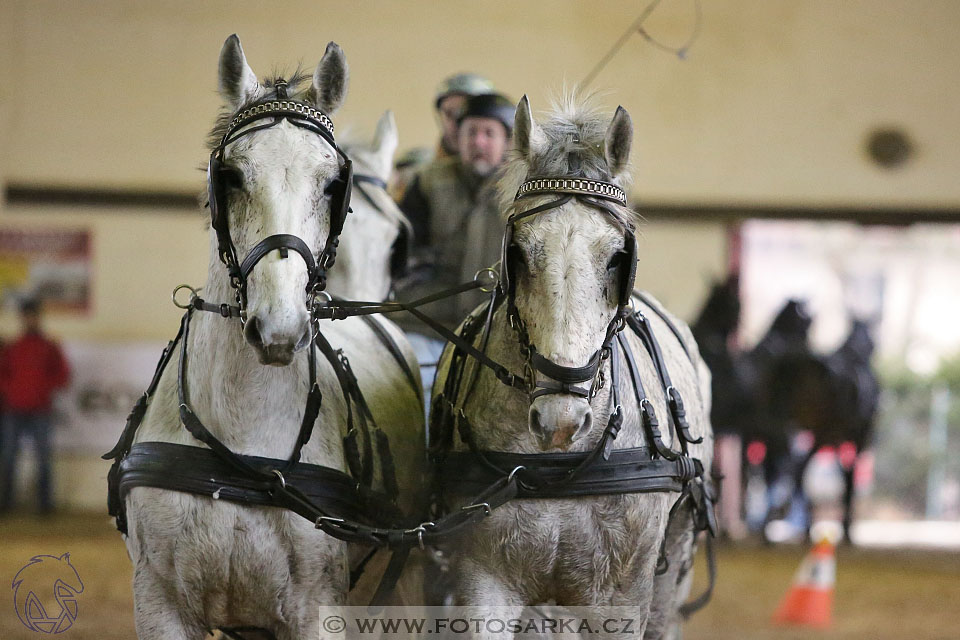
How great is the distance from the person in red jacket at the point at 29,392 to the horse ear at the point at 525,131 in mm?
7874

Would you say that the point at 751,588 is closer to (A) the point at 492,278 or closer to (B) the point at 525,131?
(A) the point at 492,278

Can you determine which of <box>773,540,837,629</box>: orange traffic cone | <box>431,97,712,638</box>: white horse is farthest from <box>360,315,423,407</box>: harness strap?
<box>773,540,837,629</box>: orange traffic cone

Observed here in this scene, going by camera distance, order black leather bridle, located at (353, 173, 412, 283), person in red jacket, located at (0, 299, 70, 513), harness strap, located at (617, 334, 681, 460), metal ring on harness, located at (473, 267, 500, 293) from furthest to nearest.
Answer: person in red jacket, located at (0, 299, 70, 513), black leather bridle, located at (353, 173, 412, 283), metal ring on harness, located at (473, 267, 500, 293), harness strap, located at (617, 334, 681, 460)

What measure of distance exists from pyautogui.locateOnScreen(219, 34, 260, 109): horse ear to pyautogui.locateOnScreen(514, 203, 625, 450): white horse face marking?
69cm

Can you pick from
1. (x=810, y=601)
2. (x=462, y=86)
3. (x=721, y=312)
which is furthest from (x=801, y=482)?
(x=462, y=86)

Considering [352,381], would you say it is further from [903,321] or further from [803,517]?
[903,321]

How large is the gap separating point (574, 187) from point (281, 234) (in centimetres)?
65

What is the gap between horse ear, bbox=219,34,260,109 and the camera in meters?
2.35

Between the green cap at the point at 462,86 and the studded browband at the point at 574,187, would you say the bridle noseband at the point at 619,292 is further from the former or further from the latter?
the green cap at the point at 462,86

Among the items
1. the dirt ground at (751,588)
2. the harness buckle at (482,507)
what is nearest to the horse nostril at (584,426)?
the harness buckle at (482,507)

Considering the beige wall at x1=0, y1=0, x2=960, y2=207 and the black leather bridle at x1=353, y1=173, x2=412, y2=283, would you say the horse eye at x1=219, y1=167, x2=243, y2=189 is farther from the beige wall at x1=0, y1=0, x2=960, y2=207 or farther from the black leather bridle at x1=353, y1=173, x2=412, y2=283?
the beige wall at x1=0, y1=0, x2=960, y2=207

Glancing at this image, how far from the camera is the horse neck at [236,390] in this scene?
228 centimetres

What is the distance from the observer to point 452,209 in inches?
157

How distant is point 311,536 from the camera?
231cm
